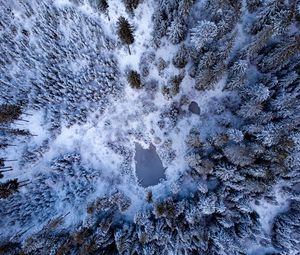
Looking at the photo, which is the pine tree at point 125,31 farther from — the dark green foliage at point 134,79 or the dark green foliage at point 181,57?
the dark green foliage at point 181,57

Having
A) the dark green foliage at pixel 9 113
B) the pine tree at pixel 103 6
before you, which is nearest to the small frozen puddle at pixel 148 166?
the dark green foliage at pixel 9 113

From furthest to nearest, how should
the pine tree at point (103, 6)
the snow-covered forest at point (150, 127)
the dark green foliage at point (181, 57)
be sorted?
the pine tree at point (103, 6) < the dark green foliage at point (181, 57) < the snow-covered forest at point (150, 127)

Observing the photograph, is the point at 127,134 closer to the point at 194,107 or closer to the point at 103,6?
the point at 194,107

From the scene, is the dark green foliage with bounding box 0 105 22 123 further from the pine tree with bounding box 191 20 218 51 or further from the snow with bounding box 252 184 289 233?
the snow with bounding box 252 184 289 233

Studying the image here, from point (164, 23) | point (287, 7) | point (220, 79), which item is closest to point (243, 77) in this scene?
point (220, 79)

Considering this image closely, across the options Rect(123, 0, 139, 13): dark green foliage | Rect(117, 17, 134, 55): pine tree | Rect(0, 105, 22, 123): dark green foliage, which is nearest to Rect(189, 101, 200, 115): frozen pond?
Rect(117, 17, 134, 55): pine tree

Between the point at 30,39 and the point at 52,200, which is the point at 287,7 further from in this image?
the point at 52,200

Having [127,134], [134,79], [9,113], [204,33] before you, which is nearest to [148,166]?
[127,134]
